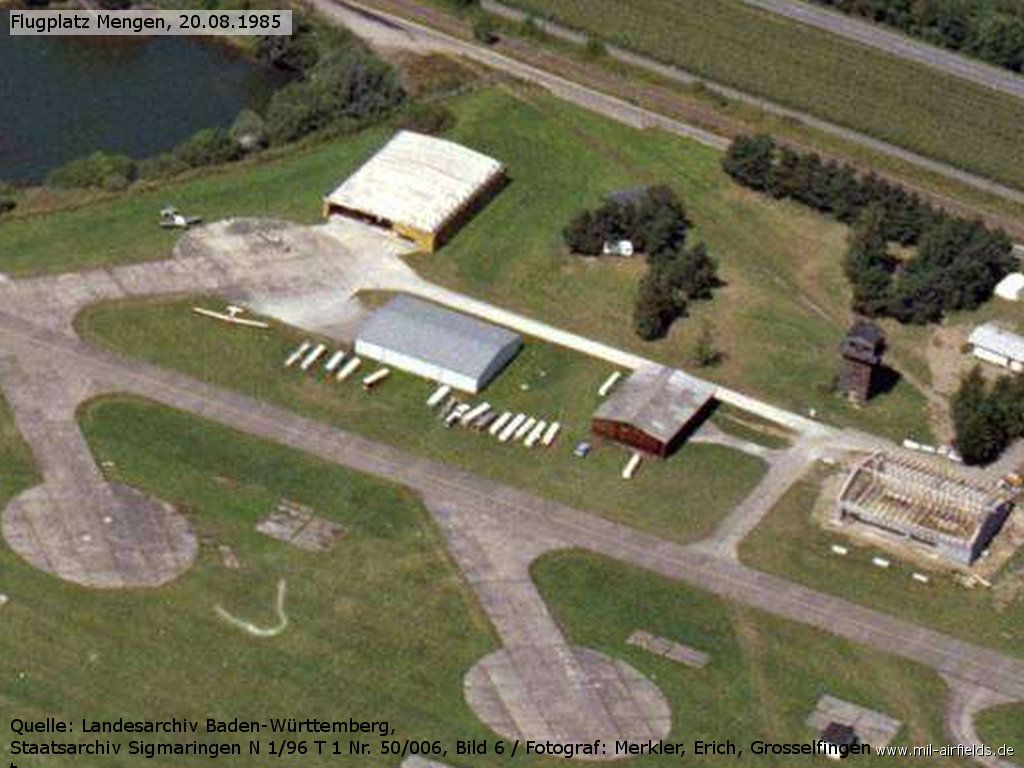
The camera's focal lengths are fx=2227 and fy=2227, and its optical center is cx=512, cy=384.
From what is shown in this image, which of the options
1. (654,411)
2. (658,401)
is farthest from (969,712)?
(658,401)

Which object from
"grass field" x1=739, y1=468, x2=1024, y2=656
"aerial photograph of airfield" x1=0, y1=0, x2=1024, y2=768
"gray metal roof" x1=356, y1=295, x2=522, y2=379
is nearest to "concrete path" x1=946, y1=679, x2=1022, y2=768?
"aerial photograph of airfield" x1=0, y1=0, x2=1024, y2=768

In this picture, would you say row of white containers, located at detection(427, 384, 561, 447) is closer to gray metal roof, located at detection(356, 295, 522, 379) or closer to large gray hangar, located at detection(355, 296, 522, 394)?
large gray hangar, located at detection(355, 296, 522, 394)

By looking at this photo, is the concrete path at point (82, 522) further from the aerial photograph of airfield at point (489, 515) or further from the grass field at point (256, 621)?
the grass field at point (256, 621)

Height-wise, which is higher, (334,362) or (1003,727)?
(1003,727)

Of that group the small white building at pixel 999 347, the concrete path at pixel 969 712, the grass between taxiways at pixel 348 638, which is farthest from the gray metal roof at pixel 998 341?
the concrete path at pixel 969 712

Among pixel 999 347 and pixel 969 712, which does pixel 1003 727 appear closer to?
pixel 969 712

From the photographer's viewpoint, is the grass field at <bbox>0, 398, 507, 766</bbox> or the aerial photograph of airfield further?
the aerial photograph of airfield

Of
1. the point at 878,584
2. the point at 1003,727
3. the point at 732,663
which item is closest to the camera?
the point at 1003,727

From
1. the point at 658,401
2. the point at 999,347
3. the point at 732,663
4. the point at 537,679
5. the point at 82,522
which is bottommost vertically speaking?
the point at 82,522
